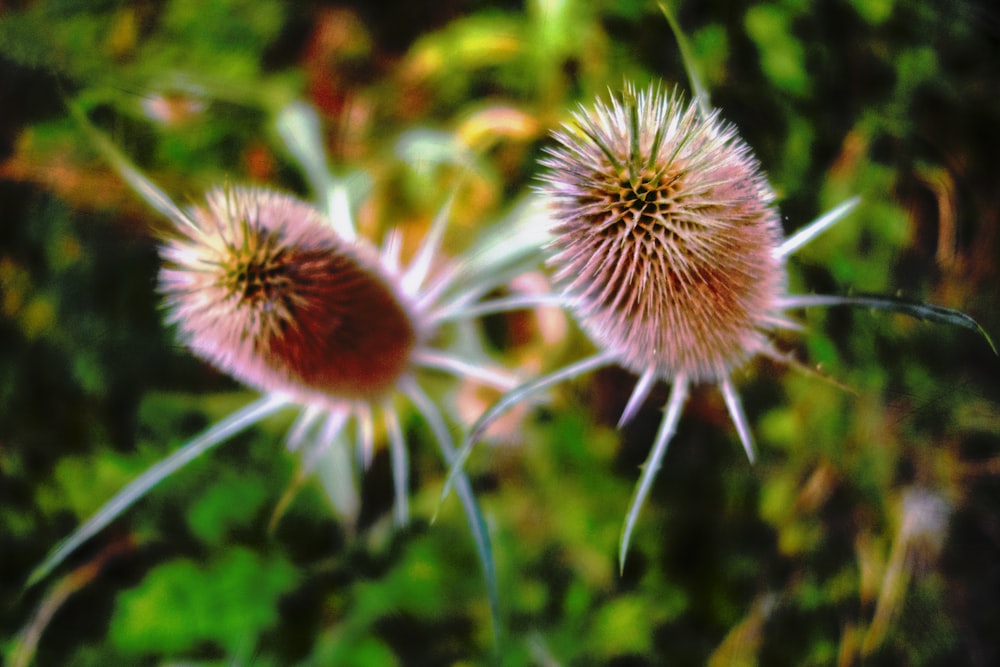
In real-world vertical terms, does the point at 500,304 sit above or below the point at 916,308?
above

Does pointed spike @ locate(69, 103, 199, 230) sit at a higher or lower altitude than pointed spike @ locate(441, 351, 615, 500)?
higher

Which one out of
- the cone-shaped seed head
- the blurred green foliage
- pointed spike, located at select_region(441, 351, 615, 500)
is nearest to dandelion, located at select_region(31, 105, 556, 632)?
the cone-shaped seed head

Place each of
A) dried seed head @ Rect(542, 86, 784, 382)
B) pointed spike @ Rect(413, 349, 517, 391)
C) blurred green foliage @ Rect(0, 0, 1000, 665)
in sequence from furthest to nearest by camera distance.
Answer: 1. blurred green foliage @ Rect(0, 0, 1000, 665)
2. pointed spike @ Rect(413, 349, 517, 391)
3. dried seed head @ Rect(542, 86, 784, 382)

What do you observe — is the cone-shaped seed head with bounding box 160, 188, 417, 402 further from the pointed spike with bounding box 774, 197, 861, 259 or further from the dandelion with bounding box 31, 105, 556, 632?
the pointed spike with bounding box 774, 197, 861, 259

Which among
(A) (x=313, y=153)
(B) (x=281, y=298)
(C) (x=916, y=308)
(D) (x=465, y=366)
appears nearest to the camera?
(C) (x=916, y=308)

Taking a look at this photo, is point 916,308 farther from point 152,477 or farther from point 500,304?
point 152,477

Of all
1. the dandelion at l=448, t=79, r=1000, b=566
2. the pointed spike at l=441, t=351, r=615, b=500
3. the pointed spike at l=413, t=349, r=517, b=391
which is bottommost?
the pointed spike at l=441, t=351, r=615, b=500

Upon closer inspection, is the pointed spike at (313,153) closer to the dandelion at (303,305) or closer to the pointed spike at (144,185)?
the dandelion at (303,305)

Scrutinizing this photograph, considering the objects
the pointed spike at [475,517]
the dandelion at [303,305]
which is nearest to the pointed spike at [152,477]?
the dandelion at [303,305]

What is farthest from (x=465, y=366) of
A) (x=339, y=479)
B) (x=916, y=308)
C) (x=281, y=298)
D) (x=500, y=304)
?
(x=916, y=308)
